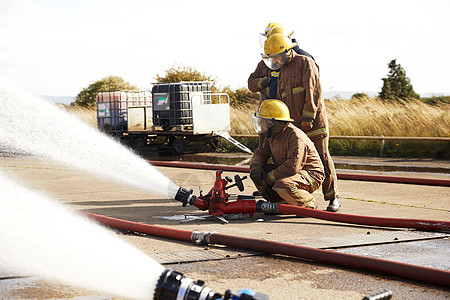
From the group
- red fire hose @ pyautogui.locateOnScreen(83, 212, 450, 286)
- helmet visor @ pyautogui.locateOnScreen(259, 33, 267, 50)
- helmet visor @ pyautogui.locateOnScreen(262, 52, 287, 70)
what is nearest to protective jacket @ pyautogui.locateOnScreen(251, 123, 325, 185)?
helmet visor @ pyautogui.locateOnScreen(262, 52, 287, 70)

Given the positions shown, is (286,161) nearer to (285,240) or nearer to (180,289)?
(285,240)

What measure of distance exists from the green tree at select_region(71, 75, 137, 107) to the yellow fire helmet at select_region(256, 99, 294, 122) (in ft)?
89.6

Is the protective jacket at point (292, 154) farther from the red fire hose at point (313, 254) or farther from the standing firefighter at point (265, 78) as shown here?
the red fire hose at point (313, 254)

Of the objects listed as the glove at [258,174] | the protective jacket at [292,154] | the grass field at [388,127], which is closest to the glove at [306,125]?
the protective jacket at [292,154]

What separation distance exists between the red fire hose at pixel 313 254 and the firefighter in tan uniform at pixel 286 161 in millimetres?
1572

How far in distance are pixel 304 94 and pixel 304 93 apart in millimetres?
16

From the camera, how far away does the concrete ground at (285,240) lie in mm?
3648

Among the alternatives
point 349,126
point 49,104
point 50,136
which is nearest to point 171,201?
point 49,104

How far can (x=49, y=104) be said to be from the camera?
23.5 ft

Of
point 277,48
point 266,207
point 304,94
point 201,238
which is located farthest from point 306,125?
point 201,238

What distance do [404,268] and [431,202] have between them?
3.70 meters

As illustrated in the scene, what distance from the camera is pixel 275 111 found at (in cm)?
631

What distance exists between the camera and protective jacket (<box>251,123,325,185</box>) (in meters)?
6.27

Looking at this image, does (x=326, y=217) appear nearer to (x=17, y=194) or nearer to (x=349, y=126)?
(x=17, y=194)
